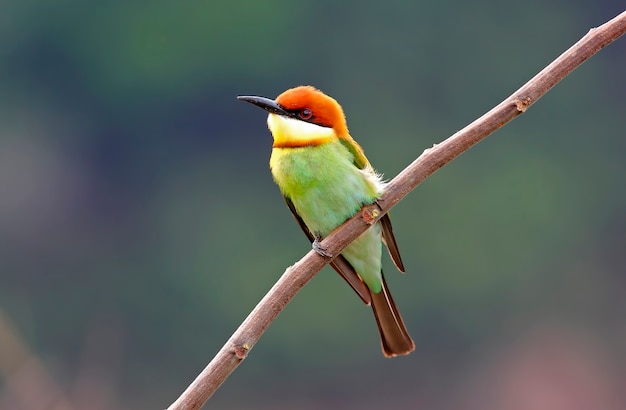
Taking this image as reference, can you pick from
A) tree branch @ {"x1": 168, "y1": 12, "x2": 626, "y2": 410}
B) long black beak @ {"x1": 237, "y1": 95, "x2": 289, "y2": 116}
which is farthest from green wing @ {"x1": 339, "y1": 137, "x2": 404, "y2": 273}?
tree branch @ {"x1": 168, "y1": 12, "x2": 626, "y2": 410}

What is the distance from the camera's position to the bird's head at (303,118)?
1.52 metres

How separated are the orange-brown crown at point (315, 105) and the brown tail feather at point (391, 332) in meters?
0.32

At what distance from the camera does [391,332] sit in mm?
1621

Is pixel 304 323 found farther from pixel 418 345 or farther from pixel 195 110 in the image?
pixel 195 110

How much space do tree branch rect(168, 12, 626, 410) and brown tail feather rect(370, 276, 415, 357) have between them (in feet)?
1.59

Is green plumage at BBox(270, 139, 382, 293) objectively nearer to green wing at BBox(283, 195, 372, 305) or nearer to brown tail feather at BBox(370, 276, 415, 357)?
green wing at BBox(283, 195, 372, 305)

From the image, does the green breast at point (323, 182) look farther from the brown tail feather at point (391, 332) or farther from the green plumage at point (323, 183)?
the brown tail feather at point (391, 332)

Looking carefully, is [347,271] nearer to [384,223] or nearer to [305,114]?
[384,223]

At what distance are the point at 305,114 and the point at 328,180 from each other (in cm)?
13

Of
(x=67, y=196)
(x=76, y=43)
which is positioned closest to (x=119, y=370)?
(x=67, y=196)

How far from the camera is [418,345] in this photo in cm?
473

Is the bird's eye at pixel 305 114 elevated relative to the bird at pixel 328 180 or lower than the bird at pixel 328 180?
elevated

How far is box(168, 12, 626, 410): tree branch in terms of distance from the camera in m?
1.02

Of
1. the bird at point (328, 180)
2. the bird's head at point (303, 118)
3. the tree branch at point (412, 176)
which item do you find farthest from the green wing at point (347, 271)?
the tree branch at point (412, 176)
